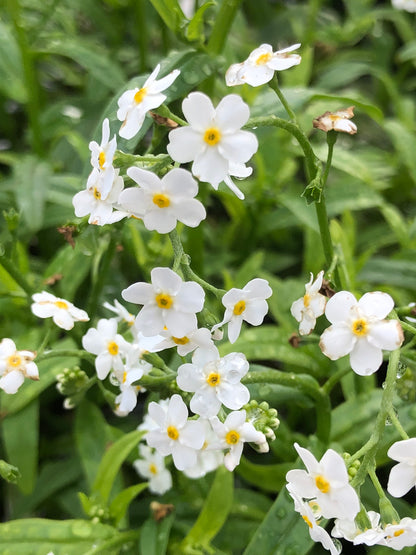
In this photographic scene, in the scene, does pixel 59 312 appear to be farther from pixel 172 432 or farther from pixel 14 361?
pixel 172 432

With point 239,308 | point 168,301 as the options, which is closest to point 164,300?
point 168,301

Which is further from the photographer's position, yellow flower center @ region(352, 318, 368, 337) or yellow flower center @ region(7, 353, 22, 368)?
yellow flower center @ region(7, 353, 22, 368)

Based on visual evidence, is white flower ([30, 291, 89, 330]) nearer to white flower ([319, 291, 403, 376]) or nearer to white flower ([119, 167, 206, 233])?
white flower ([119, 167, 206, 233])

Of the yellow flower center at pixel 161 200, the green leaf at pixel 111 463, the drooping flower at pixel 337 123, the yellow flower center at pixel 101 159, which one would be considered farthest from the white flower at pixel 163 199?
the green leaf at pixel 111 463

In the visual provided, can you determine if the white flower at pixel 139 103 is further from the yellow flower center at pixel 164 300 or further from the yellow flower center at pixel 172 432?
the yellow flower center at pixel 172 432

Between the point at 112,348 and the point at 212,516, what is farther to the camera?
the point at 212,516

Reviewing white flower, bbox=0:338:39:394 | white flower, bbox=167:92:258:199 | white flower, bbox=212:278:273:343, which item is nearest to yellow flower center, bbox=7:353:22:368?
white flower, bbox=0:338:39:394

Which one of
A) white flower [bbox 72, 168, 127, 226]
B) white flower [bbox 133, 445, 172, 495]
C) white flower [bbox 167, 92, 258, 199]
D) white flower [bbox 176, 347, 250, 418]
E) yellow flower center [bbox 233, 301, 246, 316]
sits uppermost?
white flower [bbox 167, 92, 258, 199]

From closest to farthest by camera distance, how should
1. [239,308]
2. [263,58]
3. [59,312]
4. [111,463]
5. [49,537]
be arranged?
[239,308]
[263,58]
[59,312]
[49,537]
[111,463]
